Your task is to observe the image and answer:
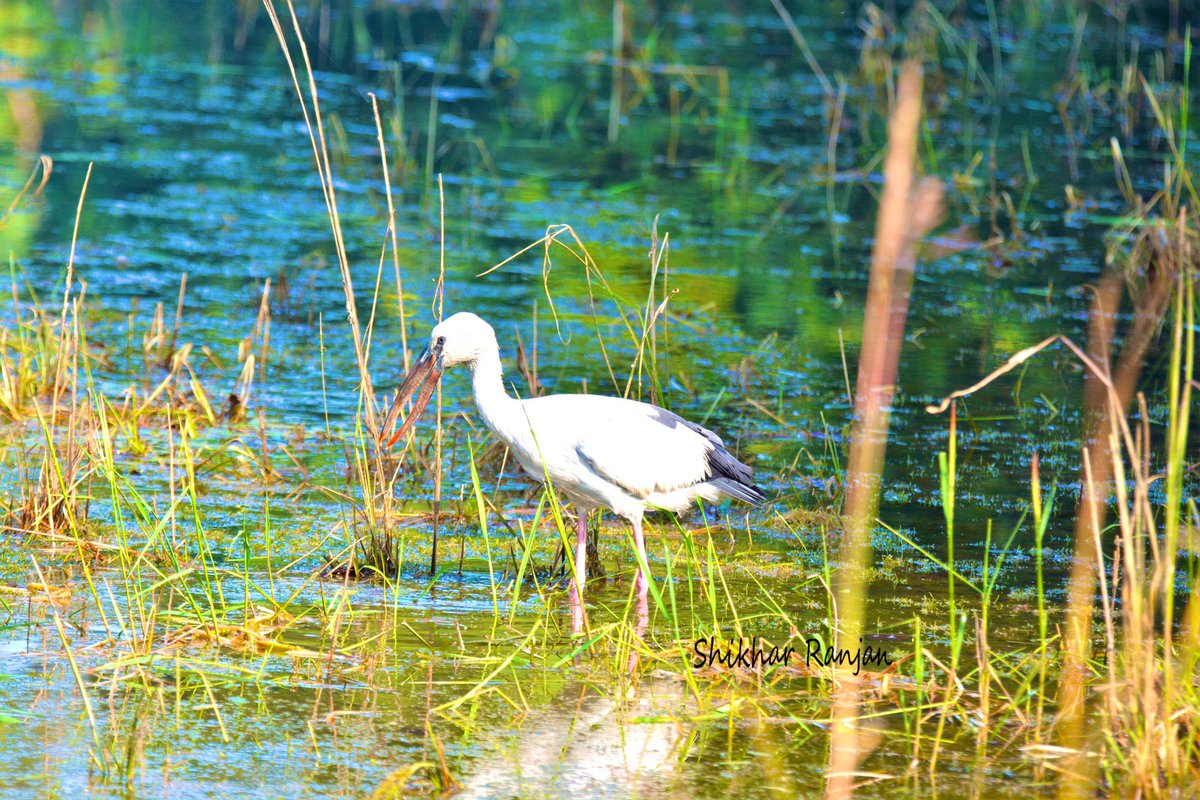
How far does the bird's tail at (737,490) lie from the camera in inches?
206

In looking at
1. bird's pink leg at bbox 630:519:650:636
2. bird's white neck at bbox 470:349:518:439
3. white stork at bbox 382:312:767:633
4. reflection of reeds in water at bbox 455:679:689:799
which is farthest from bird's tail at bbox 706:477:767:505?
reflection of reeds in water at bbox 455:679:689:799

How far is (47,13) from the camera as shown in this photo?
15445 millimetres

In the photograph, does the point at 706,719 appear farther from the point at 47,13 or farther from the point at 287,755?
the point at 47,13

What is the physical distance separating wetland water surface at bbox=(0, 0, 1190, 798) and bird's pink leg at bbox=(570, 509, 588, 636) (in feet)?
0.27

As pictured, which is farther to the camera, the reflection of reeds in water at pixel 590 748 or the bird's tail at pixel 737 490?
the bird's tail at pixel 737 490

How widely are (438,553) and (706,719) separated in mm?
→ 1603

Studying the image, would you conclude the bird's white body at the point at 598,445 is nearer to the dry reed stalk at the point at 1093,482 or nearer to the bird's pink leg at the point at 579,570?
the bird's pink leg at the point at 579,570

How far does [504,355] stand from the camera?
775 cm

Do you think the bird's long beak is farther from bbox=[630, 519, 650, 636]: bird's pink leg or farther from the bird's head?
bbox=[630, 519, 650, 636]: bird's pink leg

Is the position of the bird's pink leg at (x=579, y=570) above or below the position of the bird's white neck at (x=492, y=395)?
below

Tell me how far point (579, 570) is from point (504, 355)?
3.05 metres

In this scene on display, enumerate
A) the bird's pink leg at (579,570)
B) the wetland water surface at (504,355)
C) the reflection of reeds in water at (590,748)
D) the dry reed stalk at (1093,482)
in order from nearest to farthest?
the reflection of reeds in water at (590,748), the dry reed stalk at (1093,482), the wetland water surface at (504,355), the bird's pink leg at (579,570)

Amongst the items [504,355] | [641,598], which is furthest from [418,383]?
[504,355]

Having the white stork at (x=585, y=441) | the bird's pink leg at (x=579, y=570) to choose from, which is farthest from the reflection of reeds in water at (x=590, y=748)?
the white stork at (x=585, y=441)
